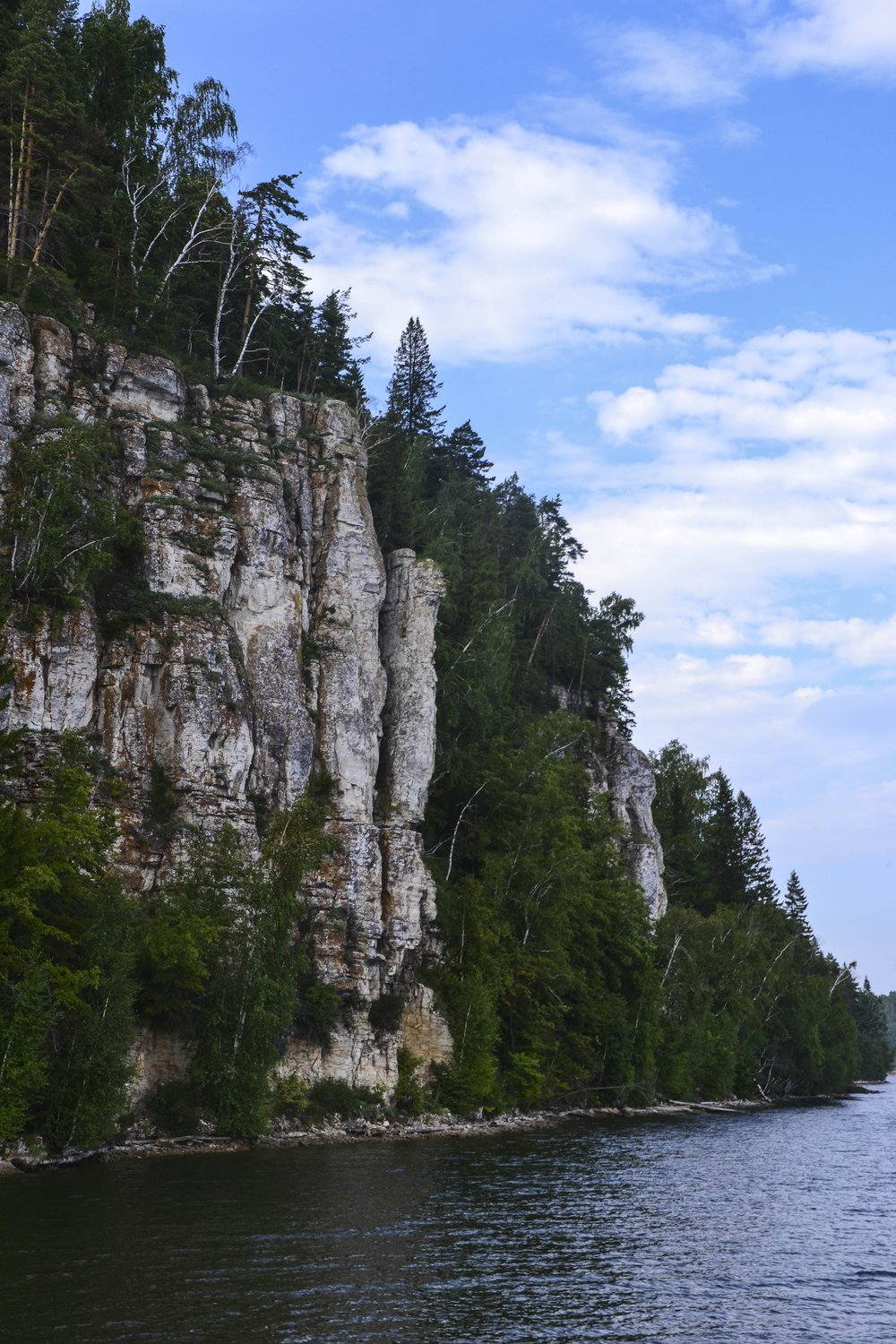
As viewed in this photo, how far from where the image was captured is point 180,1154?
4444 cm

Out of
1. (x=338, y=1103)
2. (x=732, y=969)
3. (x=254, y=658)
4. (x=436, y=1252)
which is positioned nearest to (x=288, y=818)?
(x=254, y=658)

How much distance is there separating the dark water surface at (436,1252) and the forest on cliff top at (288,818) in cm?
659

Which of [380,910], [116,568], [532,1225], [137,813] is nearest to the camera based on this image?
[532,1225]

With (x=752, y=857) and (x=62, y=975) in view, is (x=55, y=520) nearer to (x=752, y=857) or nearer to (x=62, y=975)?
(x=62, y=975)

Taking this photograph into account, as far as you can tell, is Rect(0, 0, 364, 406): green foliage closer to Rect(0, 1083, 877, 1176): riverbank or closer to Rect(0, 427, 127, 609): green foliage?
Rect(0, 427, 127, 609): green foliage

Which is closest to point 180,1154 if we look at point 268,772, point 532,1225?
point 532,1225

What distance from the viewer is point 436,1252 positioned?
1180 inches

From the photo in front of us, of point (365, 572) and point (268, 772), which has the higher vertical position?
point (365, 572)

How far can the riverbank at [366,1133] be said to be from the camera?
131ft

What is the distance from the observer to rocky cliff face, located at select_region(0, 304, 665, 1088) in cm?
A: 5325

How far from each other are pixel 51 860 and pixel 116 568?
1957 cm

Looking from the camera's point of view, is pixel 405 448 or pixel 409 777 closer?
pixel 409 777

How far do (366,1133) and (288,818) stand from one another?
1551 centimetres

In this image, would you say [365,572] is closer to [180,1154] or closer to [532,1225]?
[180,1154]
